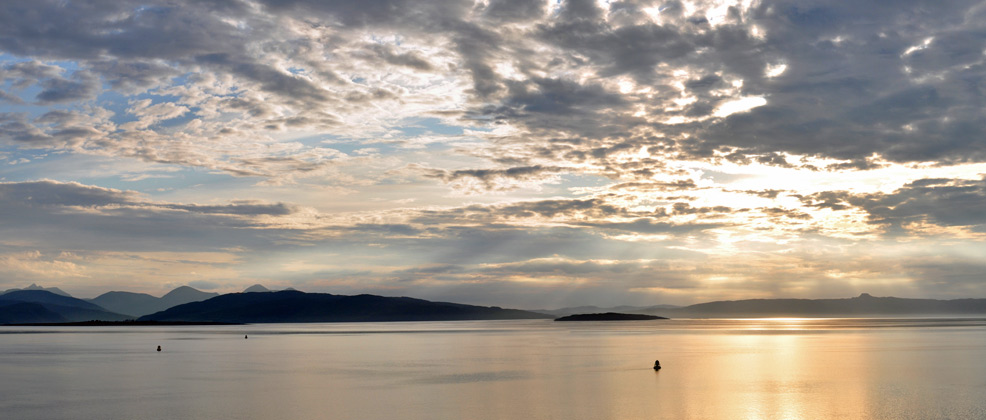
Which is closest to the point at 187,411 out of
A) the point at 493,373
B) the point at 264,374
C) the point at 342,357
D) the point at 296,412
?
the point at 296,412

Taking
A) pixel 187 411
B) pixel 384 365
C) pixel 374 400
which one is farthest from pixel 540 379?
pixel 187 411

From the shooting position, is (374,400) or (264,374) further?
(264,374)

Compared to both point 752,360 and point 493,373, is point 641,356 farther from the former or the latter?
point 493,373

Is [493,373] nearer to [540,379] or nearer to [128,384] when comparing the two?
[540,379]

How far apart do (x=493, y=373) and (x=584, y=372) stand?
20.6 ft

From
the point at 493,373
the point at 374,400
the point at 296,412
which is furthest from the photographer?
the point at 493,373

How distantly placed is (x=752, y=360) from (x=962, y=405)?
3090cm

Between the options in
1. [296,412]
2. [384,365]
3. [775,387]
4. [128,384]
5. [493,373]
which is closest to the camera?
[296,412]

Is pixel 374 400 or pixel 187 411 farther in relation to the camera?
pixel 374 400

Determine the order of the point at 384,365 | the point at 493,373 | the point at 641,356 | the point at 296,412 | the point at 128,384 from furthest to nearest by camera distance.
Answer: the point at 641,356, the point at 384,365, the point at 493,373, the point at 128,384, the point at 296,412

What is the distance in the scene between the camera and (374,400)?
37.8m

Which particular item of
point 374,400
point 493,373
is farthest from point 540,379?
point 374,400

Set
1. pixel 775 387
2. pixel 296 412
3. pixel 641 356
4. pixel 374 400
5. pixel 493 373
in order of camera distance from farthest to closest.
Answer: pixel 641 356
pixel 493 373
pixel 775 387
pixel 374 400
pixel 296 412

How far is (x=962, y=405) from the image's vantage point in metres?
34.2
